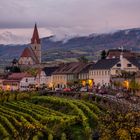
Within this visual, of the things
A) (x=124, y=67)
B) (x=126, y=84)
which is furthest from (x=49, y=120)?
(x=124, y=67)

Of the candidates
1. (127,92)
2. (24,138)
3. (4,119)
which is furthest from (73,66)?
(24,138)

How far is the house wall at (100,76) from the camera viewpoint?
141675 millimetres

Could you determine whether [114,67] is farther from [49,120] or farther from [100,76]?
[49,120]

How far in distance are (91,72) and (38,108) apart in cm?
5841

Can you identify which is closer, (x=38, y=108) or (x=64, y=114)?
(x=64, y=114)

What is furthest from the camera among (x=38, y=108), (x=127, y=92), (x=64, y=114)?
(x=127, y=92)

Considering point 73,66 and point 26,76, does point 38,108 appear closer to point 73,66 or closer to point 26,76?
point 73,66

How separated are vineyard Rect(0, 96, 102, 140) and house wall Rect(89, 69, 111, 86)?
37431 mm

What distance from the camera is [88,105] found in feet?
310

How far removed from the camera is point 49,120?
81.8 metres

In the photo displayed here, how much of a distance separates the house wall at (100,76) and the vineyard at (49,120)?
3743 cm

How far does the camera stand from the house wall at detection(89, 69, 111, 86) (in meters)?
142

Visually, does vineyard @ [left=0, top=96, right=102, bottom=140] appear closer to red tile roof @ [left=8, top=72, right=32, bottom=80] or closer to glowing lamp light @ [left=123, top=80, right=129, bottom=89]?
glowing lamp light @ [left=123, top=80, right=129, bottom=89]

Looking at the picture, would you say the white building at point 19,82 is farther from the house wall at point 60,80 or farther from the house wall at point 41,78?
the house wall at point 60,80
